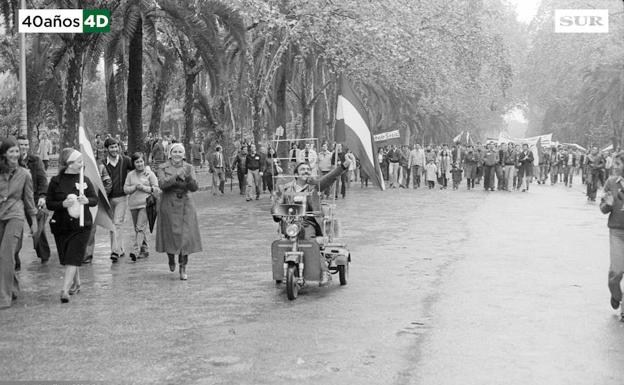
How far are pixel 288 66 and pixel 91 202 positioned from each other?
26661 millimetres

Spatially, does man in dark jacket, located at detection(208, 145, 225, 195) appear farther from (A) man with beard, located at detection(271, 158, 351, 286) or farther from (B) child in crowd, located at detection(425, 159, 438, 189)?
(A) man with beard, located at detection(271, 158, 351, 286)

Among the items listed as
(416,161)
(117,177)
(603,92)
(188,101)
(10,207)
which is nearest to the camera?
(10,207)

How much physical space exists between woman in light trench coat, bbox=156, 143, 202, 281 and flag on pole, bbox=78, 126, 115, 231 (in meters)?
0.65

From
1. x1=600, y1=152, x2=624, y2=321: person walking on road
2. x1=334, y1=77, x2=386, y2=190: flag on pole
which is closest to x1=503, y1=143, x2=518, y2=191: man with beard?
x1=334, y1=77, x2=386, y2=190: flag on pole

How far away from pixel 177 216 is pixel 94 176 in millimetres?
1016

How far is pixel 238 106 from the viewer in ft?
135

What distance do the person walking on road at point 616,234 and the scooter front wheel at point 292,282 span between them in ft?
9.65

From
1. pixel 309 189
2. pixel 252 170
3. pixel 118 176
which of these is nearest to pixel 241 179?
pixel 252 170

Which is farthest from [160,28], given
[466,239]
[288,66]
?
[466,239]

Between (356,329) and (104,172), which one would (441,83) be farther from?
(356,329)

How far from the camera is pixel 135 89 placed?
23.3 meters

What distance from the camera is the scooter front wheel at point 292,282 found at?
28.6ft

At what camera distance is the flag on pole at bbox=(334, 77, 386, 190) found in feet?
31.6

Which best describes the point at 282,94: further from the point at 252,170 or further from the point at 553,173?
the point at 553,173
